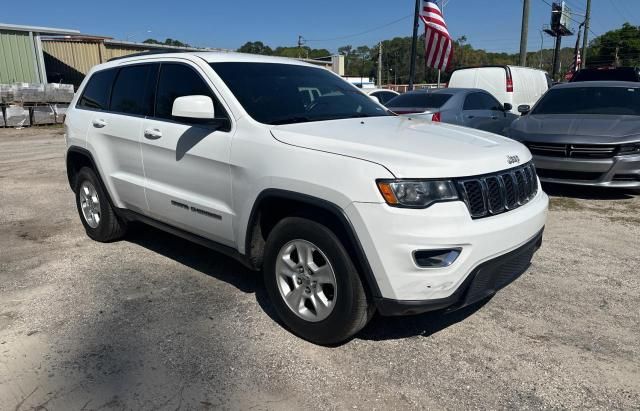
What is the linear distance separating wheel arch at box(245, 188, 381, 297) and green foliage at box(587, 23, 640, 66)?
84.5 metres

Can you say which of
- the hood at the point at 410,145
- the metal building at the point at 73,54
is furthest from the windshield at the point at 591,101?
the metal building at the point at 73,54

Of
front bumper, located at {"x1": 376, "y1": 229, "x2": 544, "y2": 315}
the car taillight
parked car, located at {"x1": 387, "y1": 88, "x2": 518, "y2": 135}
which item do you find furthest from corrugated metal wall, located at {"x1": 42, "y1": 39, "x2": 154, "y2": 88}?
front bumper, located at {"x1": 376, "y1": 229, "x2": 544, "y2": 315}

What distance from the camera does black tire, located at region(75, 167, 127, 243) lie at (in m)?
4.94

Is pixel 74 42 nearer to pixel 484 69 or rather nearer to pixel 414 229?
pixel 484 69

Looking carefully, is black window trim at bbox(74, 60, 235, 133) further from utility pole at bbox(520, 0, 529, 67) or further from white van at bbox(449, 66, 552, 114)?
utility pole at bbox(520, 0, 529, 67)

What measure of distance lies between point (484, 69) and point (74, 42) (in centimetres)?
2287

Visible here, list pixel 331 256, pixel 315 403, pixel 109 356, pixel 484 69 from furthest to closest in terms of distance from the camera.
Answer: pixel 484 69 → pixel 109 356 → pixel 331 256 → pixel 315 403

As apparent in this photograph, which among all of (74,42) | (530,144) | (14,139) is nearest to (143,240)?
(530,144)

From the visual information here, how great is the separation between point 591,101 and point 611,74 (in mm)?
8646

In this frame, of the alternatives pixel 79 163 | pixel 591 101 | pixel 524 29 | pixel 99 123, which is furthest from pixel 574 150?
pixel 524 29

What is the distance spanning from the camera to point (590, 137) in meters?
6.63

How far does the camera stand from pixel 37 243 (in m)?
5.33

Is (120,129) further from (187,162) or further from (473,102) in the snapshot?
(473,102)

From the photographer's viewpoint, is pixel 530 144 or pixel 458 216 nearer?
pixel 458 216
